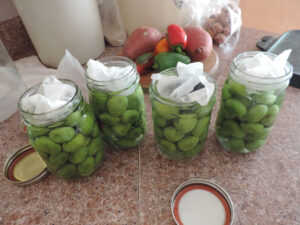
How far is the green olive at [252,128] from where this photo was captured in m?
0.47

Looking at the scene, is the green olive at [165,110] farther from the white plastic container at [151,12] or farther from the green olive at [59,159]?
the white plastic container at [151,12]

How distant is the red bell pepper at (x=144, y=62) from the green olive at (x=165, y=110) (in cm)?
31

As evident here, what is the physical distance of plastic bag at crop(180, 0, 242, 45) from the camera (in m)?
0.89

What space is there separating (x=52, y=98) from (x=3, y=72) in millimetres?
451

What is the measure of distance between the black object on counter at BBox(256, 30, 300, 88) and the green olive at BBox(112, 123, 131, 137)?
513 mm

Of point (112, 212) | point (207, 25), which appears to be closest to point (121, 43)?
point (207, 25)

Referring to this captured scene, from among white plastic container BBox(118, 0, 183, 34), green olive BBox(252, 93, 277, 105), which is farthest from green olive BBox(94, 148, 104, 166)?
white plastic container BBox(118, 0, 183, 34)

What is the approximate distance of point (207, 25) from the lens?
0.94m

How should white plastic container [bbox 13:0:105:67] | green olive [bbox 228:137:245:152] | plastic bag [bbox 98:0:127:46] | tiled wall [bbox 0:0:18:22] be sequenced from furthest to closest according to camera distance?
1. plastic bag [bbox 98:0:127:46]
2. tiled wall [bbox 0:0:18:22]
3. white plastic container [bbox 13:0:105:67]
4. green olive [bbox 228:137:245:152]

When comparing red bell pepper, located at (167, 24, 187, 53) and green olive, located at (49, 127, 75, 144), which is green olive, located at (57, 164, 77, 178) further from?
red bell pepper, located at (167, 24, 187, 53)

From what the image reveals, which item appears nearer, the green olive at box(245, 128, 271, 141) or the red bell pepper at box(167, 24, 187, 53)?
the green olive at box(245, 128, 271, 141)

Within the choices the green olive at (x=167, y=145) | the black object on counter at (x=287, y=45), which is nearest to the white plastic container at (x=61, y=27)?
the green olive at (x=167, y=145)

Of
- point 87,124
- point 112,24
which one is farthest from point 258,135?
point 112,24

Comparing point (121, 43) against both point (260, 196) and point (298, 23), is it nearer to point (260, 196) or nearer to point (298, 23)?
point (260, 196)
